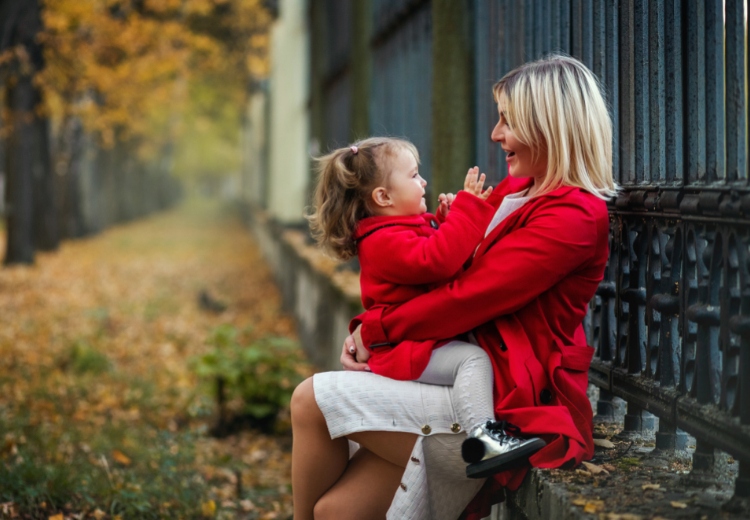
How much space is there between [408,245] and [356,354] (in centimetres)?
49

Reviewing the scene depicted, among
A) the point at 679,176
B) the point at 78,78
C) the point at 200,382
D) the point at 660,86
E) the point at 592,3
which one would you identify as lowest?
the point at 200,382

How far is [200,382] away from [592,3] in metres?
5.80

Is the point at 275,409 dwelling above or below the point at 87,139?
below

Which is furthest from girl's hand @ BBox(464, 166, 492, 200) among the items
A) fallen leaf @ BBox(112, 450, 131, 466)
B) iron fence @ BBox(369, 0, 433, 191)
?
fallen leaf @ BBox(112, 450, 131, 466)

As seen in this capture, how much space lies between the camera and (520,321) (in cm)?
277

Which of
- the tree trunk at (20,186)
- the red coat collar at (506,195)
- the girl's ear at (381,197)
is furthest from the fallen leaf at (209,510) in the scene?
the tree trunk at (20,186)

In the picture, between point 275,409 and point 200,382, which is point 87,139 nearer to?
point 200,382

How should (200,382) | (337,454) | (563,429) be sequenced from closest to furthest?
(563,429), (337,454), (200,382)

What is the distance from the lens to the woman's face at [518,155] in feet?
9.20

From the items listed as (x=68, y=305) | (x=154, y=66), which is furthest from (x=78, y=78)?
(x=68, y=305)

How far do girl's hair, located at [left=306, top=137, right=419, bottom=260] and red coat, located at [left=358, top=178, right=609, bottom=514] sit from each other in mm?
390

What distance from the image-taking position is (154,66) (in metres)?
21.2

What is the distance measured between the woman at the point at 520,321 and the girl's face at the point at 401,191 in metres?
0.30

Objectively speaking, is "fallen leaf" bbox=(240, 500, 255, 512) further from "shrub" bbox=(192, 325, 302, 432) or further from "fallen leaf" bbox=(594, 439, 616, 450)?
"fallen leaf" bbox=(594, 439, 616, 450)
